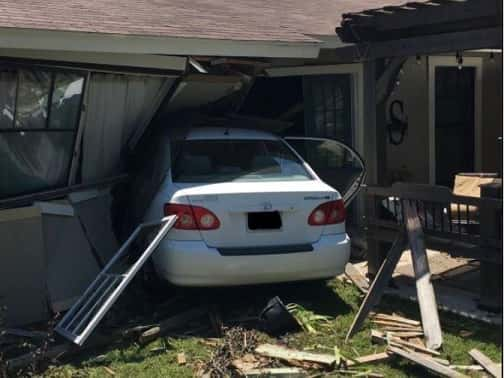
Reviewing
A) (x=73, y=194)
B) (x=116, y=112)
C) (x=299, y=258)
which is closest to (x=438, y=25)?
(x=299, y=258)

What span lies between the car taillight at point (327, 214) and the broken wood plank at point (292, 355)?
128cm

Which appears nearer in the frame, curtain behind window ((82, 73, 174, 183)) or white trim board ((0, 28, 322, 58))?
white trim board ((0, 28, 322, 58))

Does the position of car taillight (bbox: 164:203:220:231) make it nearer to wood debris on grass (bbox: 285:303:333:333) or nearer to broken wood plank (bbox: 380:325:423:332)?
wood debris on grass (bbox: 285:303:333:333)

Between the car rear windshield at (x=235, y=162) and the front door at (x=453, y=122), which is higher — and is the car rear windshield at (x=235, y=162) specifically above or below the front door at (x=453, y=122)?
above

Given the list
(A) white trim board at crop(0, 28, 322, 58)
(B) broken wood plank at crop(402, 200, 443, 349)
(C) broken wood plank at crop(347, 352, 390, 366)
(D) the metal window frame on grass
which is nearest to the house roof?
(A) white trim board at crop(0, 28, 322, 58)

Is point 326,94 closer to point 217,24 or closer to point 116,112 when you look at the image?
point 217,24

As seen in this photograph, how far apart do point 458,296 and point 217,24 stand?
3797 mm

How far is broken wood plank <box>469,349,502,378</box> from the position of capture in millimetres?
4344

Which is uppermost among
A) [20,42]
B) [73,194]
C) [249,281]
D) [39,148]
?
[20,42]

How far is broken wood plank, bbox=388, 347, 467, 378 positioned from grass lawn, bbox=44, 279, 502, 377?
73 millimetres

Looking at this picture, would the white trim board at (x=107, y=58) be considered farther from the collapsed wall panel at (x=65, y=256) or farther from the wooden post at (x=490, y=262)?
the wooden post at (x=490, y=262)

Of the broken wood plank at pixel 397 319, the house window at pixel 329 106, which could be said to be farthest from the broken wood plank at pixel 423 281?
the house window at pixel 329 106

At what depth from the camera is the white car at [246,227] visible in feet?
17.9

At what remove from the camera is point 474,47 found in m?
5.40
